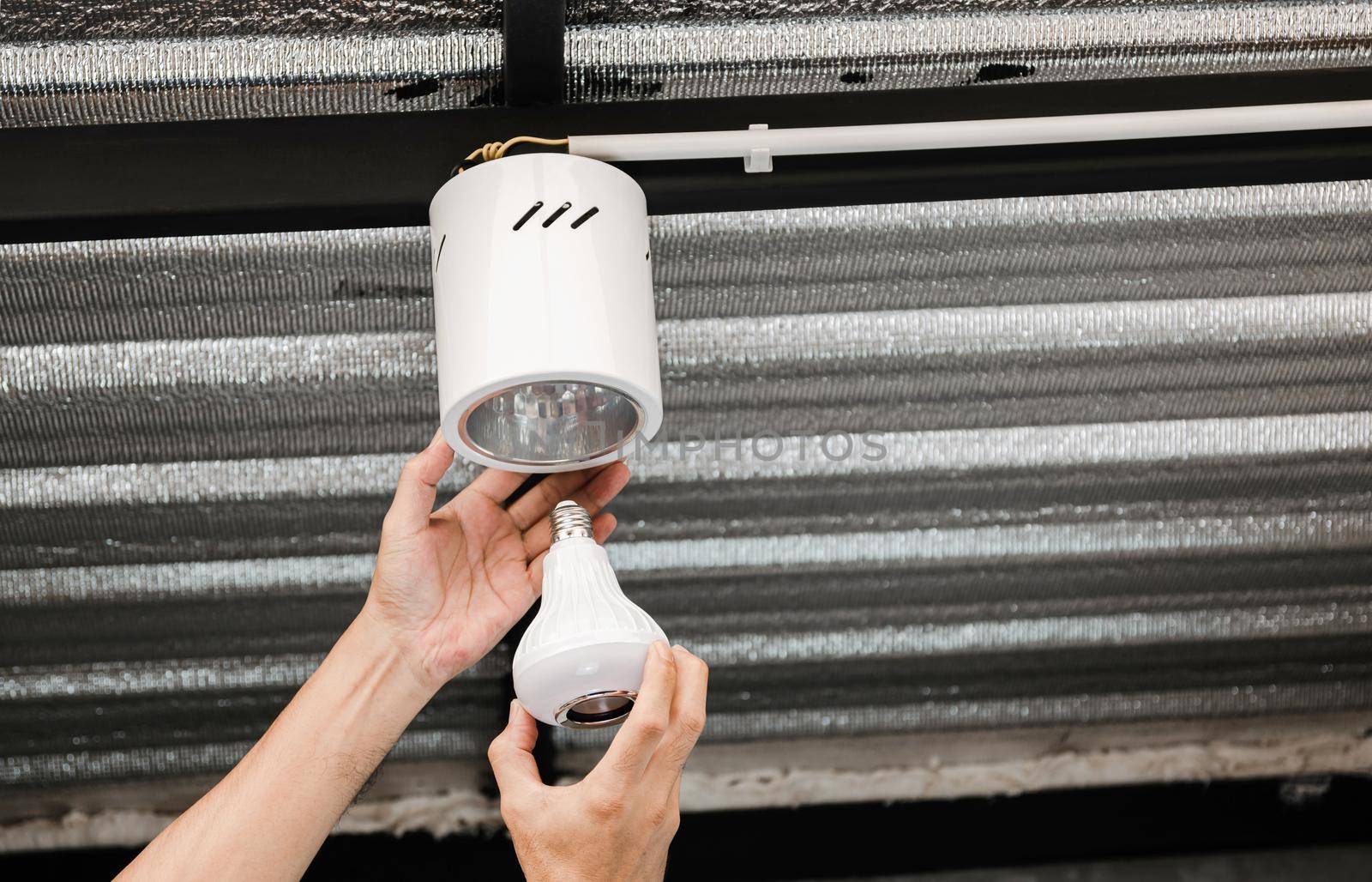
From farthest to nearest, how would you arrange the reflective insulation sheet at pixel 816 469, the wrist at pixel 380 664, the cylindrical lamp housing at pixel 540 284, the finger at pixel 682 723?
the reflective insulation sheet at pixel 816 469 < the wrist at pixel 380 664 < the finger at pixel 682 723 < the cylindrical lamp housing at pixel 540 284

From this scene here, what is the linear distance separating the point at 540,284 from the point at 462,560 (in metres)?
0.54

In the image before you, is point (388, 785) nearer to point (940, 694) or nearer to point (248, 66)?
point (940, 694)

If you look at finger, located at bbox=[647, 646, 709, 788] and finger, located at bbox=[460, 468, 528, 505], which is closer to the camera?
finger, located at bbox=[647, 646, 709, 788]

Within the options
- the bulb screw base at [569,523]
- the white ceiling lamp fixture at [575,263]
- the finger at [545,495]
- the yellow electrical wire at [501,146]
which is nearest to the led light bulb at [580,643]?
the bulb screw base at [569,523]

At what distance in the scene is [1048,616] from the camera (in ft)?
7.47

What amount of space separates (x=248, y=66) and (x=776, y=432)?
3.23ft

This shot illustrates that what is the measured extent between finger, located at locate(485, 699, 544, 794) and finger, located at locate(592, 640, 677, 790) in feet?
0.36

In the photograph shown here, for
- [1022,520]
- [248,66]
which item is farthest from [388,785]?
[248,66]

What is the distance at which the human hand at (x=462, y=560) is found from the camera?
1317mm

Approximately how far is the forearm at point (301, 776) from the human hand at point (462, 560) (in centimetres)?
4

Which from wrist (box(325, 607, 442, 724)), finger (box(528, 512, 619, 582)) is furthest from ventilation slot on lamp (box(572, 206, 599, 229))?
wrist (box(325, 607, 442, 724))

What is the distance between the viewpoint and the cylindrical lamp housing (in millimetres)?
990

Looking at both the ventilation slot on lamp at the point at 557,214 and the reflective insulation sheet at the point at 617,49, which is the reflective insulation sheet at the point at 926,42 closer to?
the reflective insulation sheet at the point at 617,49

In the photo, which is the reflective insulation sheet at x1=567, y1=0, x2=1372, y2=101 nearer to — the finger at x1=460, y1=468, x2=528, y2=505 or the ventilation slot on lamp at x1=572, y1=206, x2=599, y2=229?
the ventilation slot on lamp at x1=572, y1=206, x2=599, y2=229
